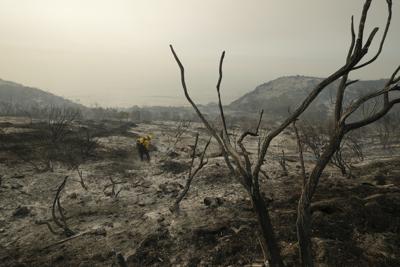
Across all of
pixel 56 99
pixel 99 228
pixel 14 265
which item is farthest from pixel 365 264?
pixel 56 99

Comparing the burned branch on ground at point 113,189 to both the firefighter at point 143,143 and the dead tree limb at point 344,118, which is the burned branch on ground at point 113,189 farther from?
the dead tree limb at point 344,118

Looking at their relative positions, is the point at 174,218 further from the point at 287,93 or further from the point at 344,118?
the point at 287,93

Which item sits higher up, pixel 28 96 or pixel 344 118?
pixel 28 96

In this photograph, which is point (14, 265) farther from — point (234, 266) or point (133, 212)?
point (234, 266)

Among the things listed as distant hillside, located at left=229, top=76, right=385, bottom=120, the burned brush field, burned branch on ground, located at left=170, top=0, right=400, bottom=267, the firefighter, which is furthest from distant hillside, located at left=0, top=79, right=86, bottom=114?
burned branch on ground, located at left=170, top=0, right=400, bottom=267

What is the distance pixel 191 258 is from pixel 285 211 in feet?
7.68

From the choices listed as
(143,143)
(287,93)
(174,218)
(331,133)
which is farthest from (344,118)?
(287,93)

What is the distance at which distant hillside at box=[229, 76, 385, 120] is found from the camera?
10206 cm

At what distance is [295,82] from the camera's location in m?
120

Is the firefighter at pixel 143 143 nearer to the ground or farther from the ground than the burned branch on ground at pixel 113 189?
farther from the ground

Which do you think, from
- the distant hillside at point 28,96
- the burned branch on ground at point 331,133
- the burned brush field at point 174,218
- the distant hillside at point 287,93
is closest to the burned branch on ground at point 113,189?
the burned brush field at point 174,218

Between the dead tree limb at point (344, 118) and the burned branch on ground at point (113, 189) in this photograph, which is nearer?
the dead tree limb at point (344, 118)

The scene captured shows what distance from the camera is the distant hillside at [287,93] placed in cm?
10206

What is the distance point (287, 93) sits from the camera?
369 ft
